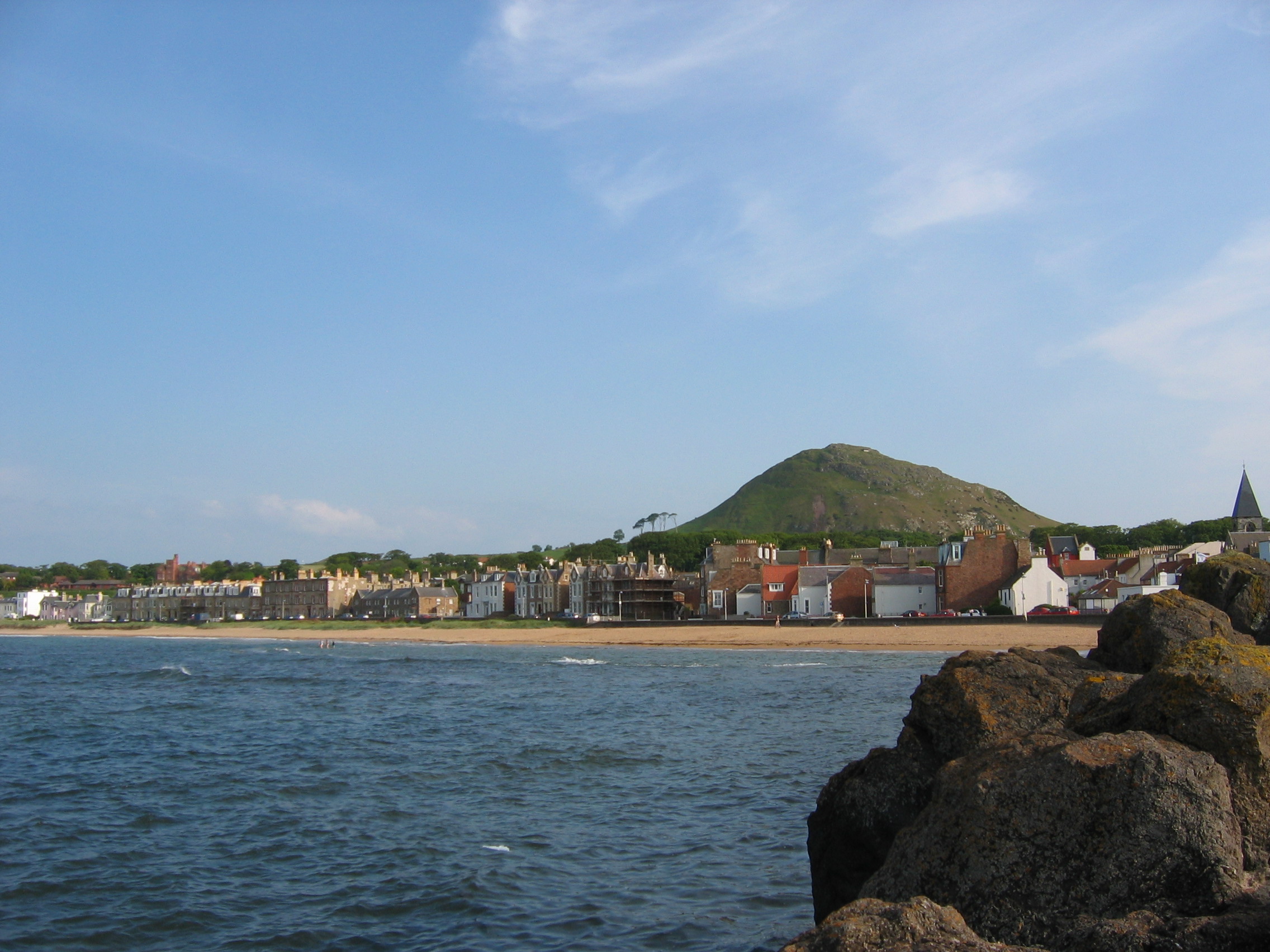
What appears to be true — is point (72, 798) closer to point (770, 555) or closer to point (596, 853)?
point (596, 853)

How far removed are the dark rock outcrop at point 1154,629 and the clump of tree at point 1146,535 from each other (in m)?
120

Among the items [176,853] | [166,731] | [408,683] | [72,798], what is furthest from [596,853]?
[408,683]

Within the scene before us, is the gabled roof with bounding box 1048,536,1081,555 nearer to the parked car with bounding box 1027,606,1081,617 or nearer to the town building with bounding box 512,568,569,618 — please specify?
the parked car with bounding box 1027,606,1081,617

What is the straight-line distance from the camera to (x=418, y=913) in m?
12.0

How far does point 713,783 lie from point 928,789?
10306mm

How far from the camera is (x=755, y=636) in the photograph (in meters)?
75.6

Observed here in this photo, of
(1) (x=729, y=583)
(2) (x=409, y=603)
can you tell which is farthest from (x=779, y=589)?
(2) (x=409, y=603)

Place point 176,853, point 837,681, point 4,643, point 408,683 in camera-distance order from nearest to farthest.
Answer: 1. point 176,853
2. point 837,681
3. point 408,683
4. point 4,643

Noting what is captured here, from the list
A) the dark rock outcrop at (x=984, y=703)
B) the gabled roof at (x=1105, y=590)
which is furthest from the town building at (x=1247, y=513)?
the dark rock outcrop at (x=984, y=703)

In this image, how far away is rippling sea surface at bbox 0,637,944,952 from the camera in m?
11.7

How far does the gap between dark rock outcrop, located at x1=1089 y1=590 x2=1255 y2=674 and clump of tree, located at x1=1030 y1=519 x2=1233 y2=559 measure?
11952 centimetres

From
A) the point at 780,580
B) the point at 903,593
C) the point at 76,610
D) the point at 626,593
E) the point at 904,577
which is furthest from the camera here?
the point at 76,610

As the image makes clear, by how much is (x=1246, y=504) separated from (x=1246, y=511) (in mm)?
918

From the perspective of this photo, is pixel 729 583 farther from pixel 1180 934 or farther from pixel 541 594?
pixel 1180 934
